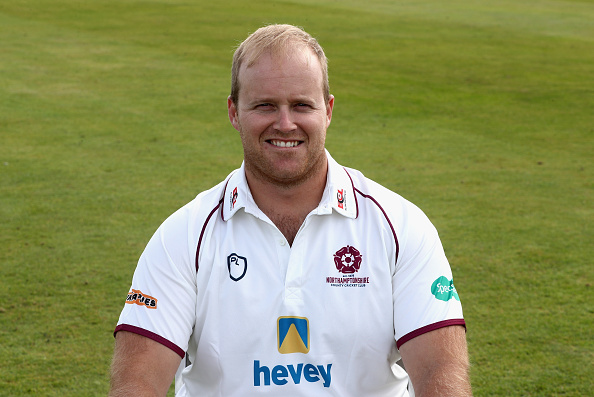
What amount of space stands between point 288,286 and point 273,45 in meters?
0.91

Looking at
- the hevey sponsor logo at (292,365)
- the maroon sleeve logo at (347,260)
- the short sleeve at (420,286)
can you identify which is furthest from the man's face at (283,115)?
the hevey sponsor logo at (292,365)

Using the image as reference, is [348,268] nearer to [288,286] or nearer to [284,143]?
[288,286]

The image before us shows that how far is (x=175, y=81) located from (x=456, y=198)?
7.54 metres

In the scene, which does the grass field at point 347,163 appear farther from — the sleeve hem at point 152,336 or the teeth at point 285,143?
the teeth at point 285,143

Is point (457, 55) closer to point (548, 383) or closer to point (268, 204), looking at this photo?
point (548, 383)

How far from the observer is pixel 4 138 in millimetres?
10102

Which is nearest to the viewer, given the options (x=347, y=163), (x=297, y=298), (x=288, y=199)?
(x=297, y=298)

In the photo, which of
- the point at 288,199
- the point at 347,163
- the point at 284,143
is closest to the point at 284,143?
the point at 284,143

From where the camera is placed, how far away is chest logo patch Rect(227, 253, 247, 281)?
3014 millimetres

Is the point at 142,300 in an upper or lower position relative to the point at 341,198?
lower

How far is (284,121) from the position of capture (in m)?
3.04

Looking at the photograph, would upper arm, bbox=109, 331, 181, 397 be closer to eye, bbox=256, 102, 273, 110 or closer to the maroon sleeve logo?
the maroon sleeve logo

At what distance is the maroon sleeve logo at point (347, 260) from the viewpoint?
3.01 m

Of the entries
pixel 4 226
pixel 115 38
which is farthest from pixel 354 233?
pixel 115 38
